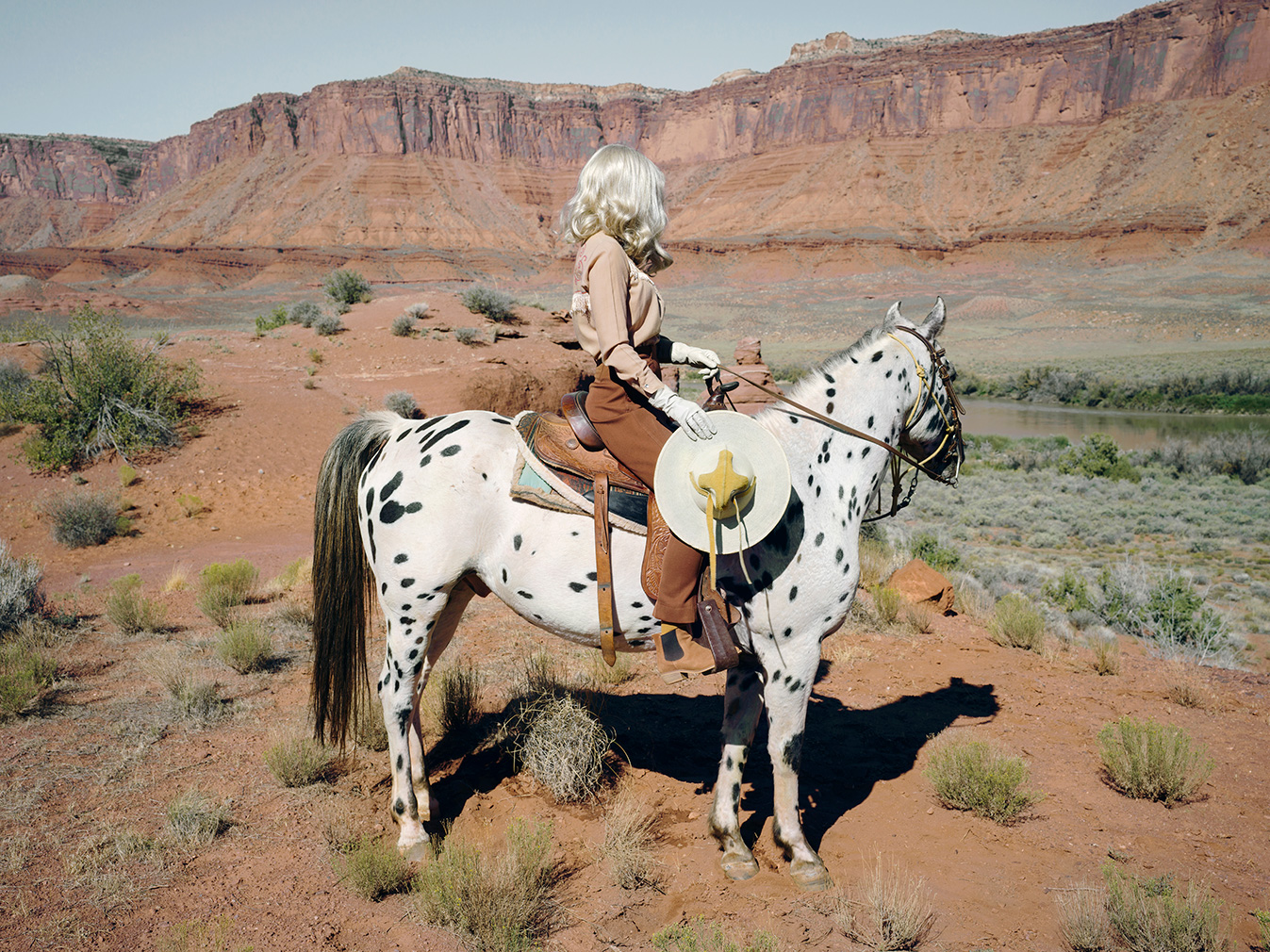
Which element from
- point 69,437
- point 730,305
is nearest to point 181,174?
point 730,305

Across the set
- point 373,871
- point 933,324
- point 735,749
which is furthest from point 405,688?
point 933,324

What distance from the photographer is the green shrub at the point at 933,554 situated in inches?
369

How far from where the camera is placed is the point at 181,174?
427ft

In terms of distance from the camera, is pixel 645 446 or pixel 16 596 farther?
pixel 16 596

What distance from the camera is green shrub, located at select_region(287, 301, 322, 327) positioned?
23.6m

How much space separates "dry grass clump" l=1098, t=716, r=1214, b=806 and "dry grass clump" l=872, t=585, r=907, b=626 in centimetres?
271

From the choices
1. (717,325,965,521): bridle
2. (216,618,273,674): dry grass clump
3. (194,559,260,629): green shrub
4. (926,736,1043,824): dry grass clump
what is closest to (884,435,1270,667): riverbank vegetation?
(926,736,1043,824): dry grass clump

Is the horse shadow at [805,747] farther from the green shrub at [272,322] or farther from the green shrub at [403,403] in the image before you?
the green shrub at [272,322]

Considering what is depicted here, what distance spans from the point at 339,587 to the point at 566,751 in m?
1.55

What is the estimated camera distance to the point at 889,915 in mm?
2975

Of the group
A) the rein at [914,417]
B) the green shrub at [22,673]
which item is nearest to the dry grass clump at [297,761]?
the green shrub at [22,673]

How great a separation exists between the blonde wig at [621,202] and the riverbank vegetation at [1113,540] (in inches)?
232

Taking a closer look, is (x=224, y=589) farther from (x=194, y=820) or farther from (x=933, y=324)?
(x=933, y=324)

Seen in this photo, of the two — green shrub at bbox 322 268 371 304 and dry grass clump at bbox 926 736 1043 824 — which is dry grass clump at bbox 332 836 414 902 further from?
green shrub at bbox 322 268 371 304
